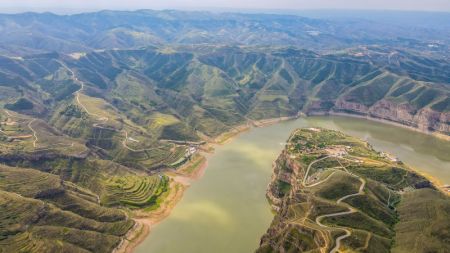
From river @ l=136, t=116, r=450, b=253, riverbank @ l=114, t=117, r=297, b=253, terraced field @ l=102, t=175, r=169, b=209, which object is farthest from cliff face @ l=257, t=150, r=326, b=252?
terraced field @ l=102, t=175, r=169, b=209

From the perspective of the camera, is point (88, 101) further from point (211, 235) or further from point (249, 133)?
point (211, 235)

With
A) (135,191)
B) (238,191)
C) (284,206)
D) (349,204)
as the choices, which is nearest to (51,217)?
(135,191)

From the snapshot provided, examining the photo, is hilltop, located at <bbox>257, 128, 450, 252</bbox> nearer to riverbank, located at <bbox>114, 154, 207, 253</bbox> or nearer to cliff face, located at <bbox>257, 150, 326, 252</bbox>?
cliff face, located at <bbox>257, 150, 326, 252</bbox>

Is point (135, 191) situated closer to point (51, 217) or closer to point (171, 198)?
point (171, 198)

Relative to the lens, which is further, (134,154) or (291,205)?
(134,154)

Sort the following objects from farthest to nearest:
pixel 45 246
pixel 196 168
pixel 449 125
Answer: pixel 449 125 < pixel 196 168 < pixel 45 246

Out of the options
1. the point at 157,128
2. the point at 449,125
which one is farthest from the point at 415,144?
the point at 157,128
